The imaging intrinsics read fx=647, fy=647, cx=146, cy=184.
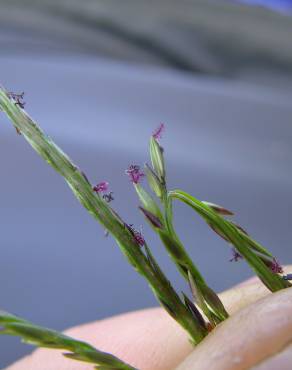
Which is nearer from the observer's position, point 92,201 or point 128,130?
point 92,201

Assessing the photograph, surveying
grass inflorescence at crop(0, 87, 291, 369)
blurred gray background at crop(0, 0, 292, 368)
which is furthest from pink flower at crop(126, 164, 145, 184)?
blurred gray background at crop(0, 0, 292, 368)

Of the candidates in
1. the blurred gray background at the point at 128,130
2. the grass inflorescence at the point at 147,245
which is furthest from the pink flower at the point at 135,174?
the blurred gray background at the point at 128,130

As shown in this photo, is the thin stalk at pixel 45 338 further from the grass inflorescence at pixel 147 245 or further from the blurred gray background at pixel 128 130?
the blurred gray background at pixel 128 130

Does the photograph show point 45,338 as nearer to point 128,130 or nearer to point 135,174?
point 135,174

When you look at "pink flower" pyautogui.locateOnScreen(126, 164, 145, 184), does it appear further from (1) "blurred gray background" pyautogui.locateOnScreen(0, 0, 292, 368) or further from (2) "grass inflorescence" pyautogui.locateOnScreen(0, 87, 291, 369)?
(1) "blurred gray background" pyautogui.locateOnScreen(0, 0, 292, 368)

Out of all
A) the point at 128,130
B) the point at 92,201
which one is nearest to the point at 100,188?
the point at 92,201

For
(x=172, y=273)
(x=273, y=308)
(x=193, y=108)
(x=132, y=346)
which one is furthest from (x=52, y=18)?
(x=273, y=308)

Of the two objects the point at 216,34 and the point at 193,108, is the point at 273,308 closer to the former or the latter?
the point at 193,108
